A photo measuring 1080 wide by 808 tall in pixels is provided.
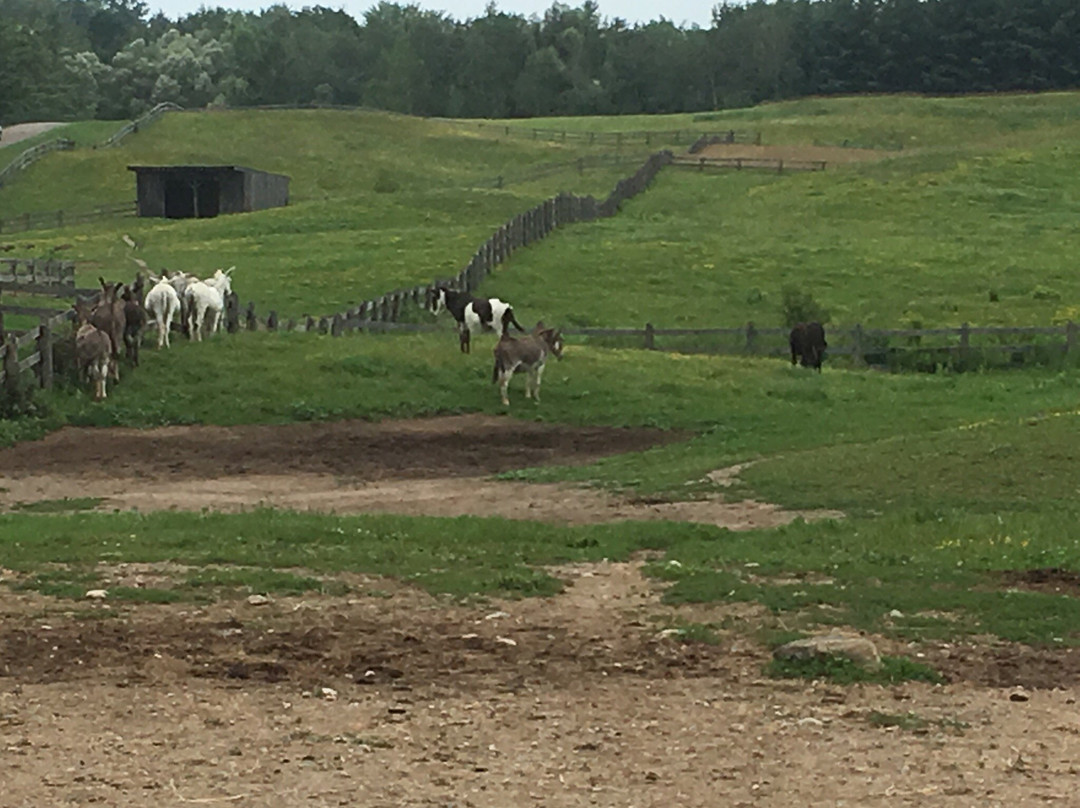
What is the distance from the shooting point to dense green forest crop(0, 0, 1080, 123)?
131625 millimetres

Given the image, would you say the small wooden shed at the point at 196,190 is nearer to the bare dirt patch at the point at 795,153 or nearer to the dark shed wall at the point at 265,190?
the dark shed wall at the point at 265,190

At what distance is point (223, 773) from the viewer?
8.13 m

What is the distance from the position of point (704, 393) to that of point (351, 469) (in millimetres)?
8105

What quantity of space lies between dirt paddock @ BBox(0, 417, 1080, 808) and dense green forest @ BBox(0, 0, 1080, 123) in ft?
383

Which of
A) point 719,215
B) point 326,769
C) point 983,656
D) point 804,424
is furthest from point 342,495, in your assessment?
point 719,215

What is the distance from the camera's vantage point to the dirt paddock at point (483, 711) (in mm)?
8086

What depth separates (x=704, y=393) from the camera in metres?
28.8

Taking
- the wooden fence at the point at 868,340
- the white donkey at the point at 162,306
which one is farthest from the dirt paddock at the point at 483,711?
the wooden fence at the point at 868,340

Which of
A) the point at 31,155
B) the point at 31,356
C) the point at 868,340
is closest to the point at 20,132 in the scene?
the point at 31,155

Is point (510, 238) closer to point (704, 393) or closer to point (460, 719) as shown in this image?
point (704, 393)

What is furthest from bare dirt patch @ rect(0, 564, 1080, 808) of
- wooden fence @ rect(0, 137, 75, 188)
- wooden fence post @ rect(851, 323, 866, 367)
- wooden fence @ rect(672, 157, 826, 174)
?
wooden fence @ rect(0, 137, 75, 188)

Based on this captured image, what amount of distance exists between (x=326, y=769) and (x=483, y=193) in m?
65.8

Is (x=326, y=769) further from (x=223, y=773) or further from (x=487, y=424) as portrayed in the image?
(x=487, y=424)

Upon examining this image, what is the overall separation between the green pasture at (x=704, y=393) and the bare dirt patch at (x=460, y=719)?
1197mm
